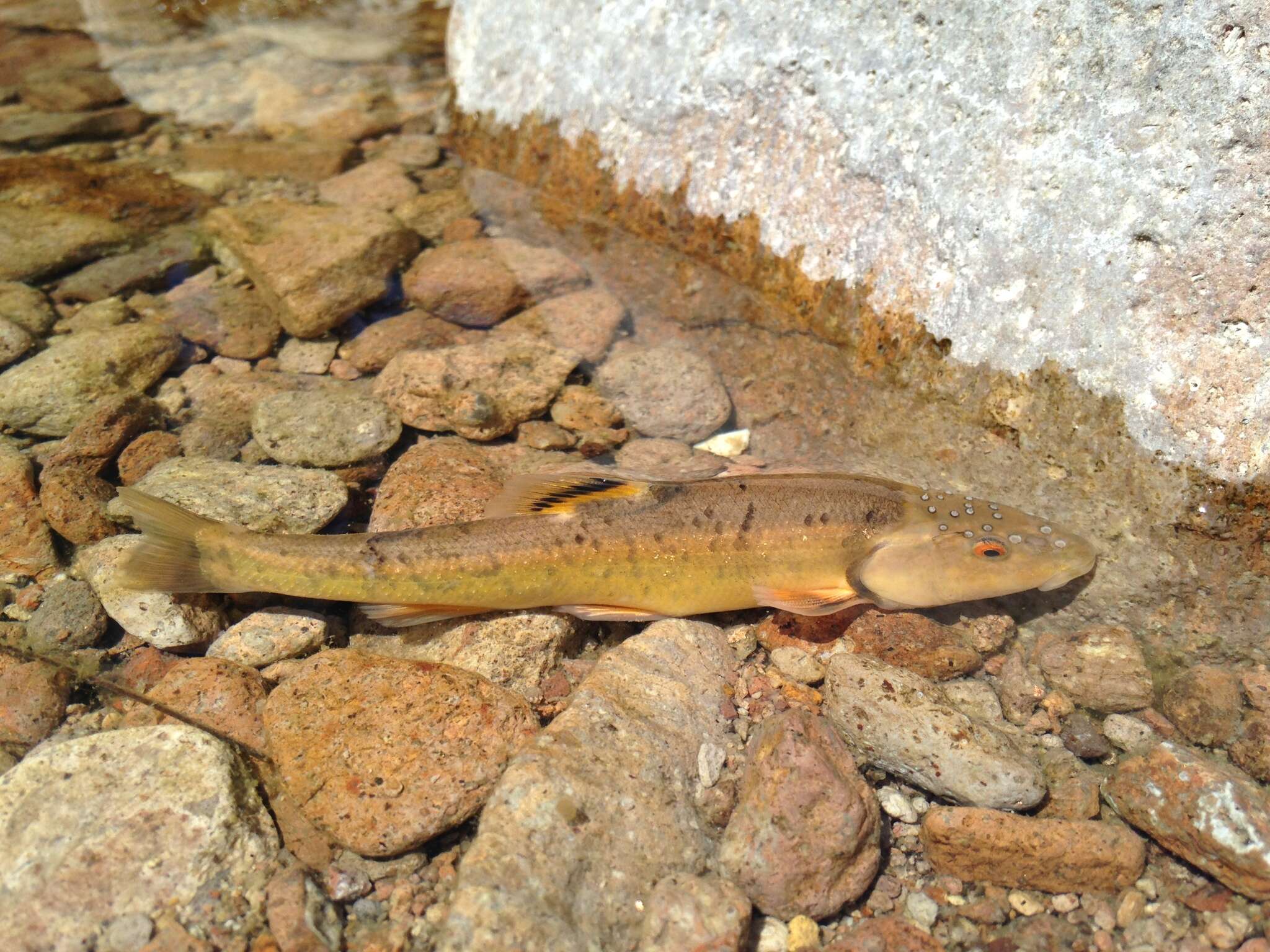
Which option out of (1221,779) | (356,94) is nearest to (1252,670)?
(1221,779)

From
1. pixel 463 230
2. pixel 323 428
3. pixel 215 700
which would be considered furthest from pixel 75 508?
pixel 463 230

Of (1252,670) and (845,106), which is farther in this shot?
(845,106)

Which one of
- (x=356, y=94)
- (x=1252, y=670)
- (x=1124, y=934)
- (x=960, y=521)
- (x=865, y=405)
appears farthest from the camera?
(x=356, y=94)

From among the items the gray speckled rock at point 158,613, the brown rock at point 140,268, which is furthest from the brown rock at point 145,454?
the brown rock at point 140,268

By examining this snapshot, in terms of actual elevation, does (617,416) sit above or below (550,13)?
below

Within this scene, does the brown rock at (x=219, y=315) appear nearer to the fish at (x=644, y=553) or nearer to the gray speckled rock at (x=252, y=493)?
the gray speckled rock at (x=252, y=493)

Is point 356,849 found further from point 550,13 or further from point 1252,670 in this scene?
point 550,13

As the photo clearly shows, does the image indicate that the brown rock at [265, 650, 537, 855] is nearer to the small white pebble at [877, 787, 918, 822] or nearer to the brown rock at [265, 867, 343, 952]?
the brown rock at [265, 867, 343, 952]

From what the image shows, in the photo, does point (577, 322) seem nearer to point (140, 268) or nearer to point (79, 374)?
point (79, 374)

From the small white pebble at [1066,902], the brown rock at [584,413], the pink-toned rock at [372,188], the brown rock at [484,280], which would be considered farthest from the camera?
the pink-toned rock at [372,188]
